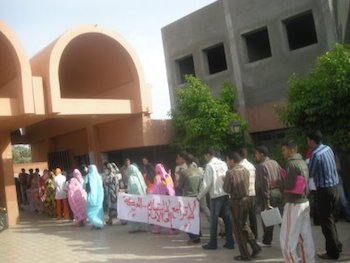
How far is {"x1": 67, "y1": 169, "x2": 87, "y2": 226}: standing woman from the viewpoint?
1106cm

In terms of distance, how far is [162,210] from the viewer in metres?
8.56

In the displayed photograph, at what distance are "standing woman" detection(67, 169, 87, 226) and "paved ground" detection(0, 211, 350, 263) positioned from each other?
30 centimetres

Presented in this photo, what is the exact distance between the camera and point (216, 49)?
1533 centimetres

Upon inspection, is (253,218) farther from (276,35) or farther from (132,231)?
(276,35)

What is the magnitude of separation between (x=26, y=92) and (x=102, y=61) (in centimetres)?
376

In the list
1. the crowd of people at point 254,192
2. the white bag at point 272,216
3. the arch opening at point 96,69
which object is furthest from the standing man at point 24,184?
the white bag at point 272,216

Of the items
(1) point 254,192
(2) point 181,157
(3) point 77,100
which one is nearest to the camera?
(1) point 254,192

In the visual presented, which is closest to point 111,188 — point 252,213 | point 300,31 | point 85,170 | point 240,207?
point 85,170

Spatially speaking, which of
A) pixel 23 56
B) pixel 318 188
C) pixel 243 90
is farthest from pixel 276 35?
pixel 318 188

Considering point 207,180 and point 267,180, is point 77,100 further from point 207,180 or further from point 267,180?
point 267,180

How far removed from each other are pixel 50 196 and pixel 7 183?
4.42 feet

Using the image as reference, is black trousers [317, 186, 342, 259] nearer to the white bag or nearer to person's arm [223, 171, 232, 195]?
the white bag

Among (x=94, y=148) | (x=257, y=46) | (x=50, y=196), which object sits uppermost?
(x=257, y=46)

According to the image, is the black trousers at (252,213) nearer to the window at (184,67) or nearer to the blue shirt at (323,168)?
the blue shirt at (323,168)
